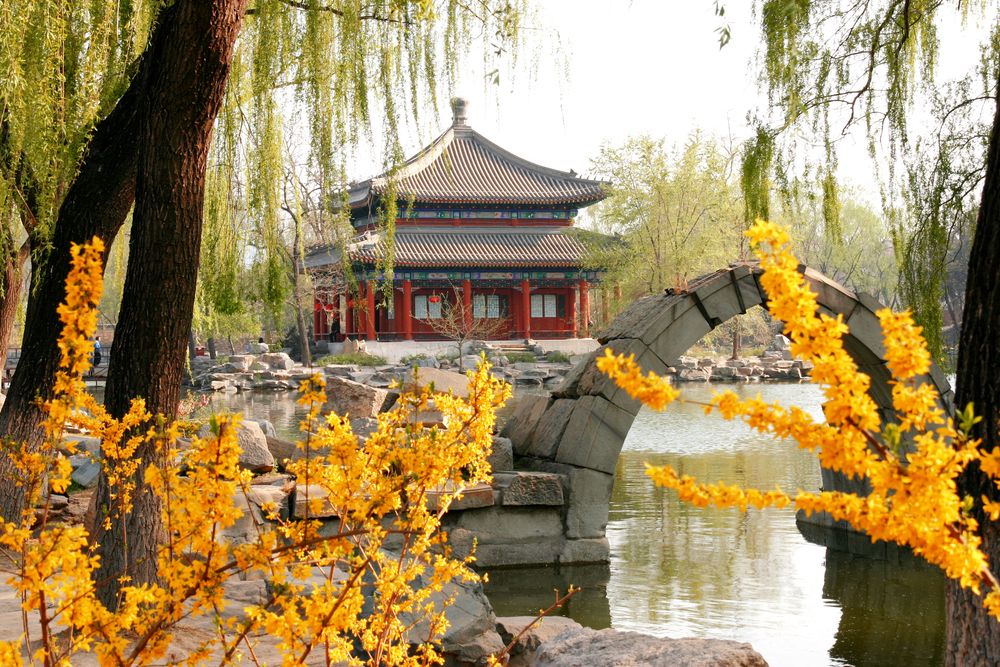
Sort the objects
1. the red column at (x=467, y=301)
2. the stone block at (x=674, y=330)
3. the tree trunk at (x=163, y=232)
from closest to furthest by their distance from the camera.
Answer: the tree trunk at (x=163, y=232) < the stone block at (x=674, y=330) < the red column at (x=467, y=301)

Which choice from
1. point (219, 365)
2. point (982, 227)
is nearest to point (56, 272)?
point (982, 227)

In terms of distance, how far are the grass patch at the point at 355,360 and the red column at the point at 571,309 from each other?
713 centimetres

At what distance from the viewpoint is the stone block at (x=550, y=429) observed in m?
8.34

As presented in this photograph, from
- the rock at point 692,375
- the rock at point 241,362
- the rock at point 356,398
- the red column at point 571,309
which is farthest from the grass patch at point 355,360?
the rock at point 356,398

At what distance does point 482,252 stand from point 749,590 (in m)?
26.5

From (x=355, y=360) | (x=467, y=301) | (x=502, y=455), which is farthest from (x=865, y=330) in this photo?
(x=467, y=301)

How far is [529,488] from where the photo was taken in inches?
316

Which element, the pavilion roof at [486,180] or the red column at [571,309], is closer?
the pavilion roof at [486,180]

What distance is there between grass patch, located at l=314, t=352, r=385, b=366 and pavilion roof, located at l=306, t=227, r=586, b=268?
314 centimetres

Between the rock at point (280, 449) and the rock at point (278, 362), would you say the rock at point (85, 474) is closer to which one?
the rock at point (280, 449)

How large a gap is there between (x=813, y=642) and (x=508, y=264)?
27197 mm

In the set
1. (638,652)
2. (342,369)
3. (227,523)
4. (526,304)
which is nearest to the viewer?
(227,523)

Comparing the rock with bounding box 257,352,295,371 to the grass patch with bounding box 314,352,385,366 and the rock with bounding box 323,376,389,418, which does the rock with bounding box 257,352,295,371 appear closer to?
the grass patch with bounding box 314,352,385,366

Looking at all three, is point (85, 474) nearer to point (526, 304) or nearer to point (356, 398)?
point (356, 398)
